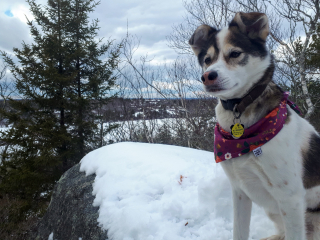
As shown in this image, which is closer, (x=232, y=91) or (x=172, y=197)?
(x=232, y=91)

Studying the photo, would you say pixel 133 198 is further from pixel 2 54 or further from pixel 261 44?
pixel 2 54

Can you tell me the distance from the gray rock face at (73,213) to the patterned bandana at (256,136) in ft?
6.10

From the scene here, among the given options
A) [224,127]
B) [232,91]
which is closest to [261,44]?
[232,91]

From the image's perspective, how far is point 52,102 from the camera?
41.2ft

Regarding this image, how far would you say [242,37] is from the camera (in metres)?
1.92

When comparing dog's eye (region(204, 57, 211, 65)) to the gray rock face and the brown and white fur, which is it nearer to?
the brown and white fur

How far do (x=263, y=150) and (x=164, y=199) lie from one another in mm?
1615

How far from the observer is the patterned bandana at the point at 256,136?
5.29 ft

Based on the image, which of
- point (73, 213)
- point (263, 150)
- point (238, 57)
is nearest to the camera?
point (263, 150)

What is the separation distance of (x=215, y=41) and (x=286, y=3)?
8.09m

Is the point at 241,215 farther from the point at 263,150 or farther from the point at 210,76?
the point at 210,76

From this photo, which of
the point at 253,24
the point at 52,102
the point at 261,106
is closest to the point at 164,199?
the point at 261,106

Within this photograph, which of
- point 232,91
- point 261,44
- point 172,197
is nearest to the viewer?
point 232,91

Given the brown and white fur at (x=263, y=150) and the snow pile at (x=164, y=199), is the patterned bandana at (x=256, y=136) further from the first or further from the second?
the snow pile at (x=164, y=199)
